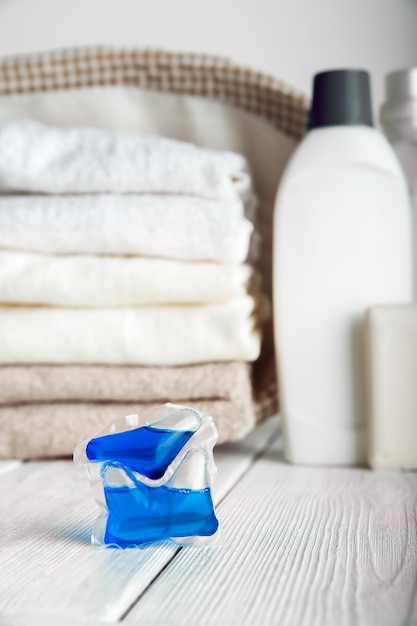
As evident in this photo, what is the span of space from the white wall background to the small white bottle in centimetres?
17

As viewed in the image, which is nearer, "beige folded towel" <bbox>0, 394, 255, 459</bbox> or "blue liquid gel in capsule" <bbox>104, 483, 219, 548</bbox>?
"blue liquid gel in capsule" <bbox>104, 483, 219, 548</bbox>

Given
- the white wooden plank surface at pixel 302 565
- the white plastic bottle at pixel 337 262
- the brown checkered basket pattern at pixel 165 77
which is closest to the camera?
the white wooden plank surface at pixel 302 565

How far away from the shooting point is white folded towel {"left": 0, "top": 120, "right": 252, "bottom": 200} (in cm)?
53

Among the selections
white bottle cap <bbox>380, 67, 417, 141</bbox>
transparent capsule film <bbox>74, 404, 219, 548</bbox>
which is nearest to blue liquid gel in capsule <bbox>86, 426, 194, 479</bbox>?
transparent capsule film <bbox>74, 404, 219, 548</bbox>

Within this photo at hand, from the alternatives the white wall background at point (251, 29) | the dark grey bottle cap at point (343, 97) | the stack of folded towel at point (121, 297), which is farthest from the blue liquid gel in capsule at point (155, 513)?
the white wall background at point (251, 29)

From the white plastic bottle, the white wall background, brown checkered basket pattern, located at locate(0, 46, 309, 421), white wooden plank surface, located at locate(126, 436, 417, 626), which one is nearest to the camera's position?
white wooden plank surface, located at locate(126, 436, 417, 626)

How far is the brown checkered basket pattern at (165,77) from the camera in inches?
24.1

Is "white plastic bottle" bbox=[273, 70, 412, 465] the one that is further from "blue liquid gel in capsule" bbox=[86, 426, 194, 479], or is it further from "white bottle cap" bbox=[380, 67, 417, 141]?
"blue liquid gel in capsule" bbox=[86, 426, 194, 479]

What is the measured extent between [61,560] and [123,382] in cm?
20

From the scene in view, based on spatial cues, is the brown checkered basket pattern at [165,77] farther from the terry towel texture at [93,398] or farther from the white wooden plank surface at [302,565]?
the white wooden plank surface at [302,565]

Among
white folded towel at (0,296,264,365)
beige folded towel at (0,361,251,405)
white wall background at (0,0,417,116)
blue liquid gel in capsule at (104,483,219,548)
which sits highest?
Result: white wall background at (0,0,417,116)

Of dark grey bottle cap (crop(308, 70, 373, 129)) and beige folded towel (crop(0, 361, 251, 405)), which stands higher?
dark grey bottle cap (crop(308, 70, 373, 129))

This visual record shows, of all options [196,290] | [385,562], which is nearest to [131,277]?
[196,290]

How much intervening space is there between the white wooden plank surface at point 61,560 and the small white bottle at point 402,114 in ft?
0.96
